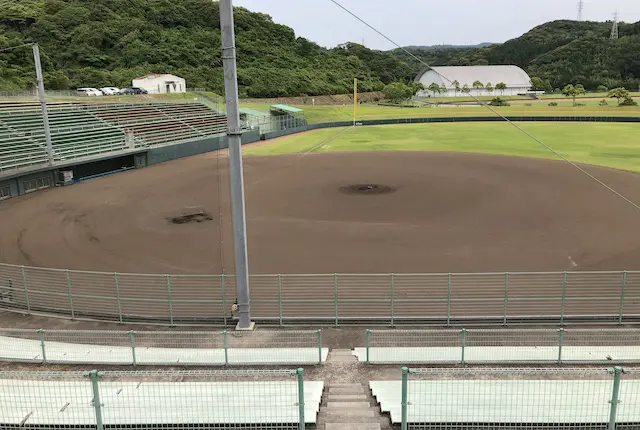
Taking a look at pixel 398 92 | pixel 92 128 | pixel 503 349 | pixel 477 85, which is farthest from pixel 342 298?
pixel 477 85

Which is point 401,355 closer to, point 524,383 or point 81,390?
point 524,383

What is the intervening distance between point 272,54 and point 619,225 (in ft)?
364

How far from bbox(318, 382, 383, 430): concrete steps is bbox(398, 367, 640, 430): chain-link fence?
0.44m

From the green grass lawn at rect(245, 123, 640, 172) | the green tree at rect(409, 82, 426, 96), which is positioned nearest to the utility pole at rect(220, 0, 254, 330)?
the green grass lawn at rect(245, 123, 640, 172)

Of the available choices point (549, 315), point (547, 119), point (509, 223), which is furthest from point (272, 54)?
point (549, 315)

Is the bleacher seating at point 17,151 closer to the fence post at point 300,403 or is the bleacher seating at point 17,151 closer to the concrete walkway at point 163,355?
the concrete walkway at point 163,355

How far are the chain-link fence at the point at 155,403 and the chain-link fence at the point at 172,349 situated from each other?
2.01m

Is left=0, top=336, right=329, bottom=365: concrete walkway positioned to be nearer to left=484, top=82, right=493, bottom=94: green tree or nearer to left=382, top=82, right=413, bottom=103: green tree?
left=382, top=82, right=413, bottom=103: green tree

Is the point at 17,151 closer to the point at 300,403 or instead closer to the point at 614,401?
the point at 300,403

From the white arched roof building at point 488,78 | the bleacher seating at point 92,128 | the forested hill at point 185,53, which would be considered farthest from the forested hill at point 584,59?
the bleacher seating at point 92,128

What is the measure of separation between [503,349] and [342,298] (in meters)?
5.88

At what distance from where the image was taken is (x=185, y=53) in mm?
106000

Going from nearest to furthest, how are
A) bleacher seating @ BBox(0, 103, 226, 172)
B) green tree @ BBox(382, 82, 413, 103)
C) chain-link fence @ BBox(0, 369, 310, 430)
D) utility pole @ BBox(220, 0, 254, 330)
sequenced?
1. chain-link fence @ BBox(0, 369, 310, 430)
2. utility pole @ BBox(220, 0, 254, 330)
3. bleacher seating @ BBox(0, 103, 226, 172)
4. green tree @ BBox(382, 82, 413, 103)

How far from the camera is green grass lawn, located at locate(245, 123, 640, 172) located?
4950 cm
